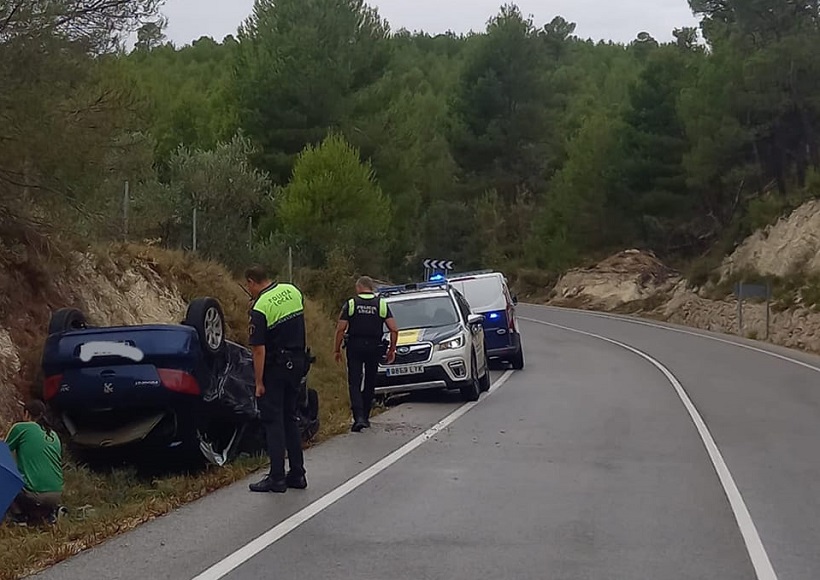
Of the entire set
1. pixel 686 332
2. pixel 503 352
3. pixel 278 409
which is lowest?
pixel 686 332

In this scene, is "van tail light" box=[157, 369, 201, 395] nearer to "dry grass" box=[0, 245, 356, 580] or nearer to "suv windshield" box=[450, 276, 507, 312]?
"dry grass" box=[0, 245, 356, 580]

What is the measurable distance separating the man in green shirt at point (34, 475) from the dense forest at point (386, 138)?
4.44 m

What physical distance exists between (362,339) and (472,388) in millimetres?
4530

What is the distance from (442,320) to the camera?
19.3 meters

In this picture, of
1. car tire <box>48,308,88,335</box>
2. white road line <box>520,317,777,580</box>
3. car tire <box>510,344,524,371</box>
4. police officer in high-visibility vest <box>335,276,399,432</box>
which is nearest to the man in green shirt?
car tire <box>48,308,88,335</box>

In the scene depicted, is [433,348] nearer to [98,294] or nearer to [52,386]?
[98,294]

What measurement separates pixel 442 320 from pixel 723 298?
29.7m

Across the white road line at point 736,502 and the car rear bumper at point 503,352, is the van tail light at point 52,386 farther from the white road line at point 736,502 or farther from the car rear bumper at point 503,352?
the car rear bumper at point 503,352

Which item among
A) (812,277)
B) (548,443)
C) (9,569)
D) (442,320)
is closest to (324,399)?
(442,320)

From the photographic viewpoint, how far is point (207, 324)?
1098 centimetres

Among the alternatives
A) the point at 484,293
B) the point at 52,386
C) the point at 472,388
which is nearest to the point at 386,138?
the point at 484,293

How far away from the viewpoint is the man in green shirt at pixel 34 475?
29.2ft

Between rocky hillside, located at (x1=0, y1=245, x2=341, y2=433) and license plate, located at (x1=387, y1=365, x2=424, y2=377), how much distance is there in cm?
192

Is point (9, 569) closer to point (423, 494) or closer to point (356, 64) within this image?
point (423, 494)
